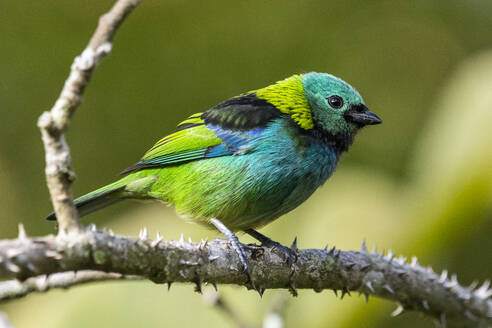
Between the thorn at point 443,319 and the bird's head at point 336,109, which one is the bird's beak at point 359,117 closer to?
the bird's head at point 336,109

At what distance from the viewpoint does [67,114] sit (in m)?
2.00

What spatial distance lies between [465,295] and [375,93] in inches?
177

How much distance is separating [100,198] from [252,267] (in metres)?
1.44

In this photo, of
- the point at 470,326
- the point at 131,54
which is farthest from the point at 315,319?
the point at 131,54

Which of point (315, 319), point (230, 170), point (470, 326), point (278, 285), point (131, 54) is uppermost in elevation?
point (131, 54)

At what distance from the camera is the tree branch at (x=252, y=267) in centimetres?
202

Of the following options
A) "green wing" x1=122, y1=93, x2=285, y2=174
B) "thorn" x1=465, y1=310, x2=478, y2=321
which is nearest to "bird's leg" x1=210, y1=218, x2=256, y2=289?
"green wing" x1=122, y1=93, x2=285, y2=174

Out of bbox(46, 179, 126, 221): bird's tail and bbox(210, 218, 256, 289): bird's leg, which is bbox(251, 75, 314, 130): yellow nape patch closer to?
bbox(210, 218, 256, 289): bird's leg

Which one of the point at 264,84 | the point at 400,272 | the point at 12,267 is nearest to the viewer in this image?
the point at 12,267

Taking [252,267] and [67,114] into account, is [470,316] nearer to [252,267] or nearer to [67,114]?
[252,267]

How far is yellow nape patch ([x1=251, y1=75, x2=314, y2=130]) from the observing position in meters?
4.33

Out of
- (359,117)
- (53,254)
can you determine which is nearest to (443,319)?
(359,117)

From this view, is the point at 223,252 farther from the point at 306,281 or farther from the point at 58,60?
the point at 58,60

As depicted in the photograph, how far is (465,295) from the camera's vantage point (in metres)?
3.80
